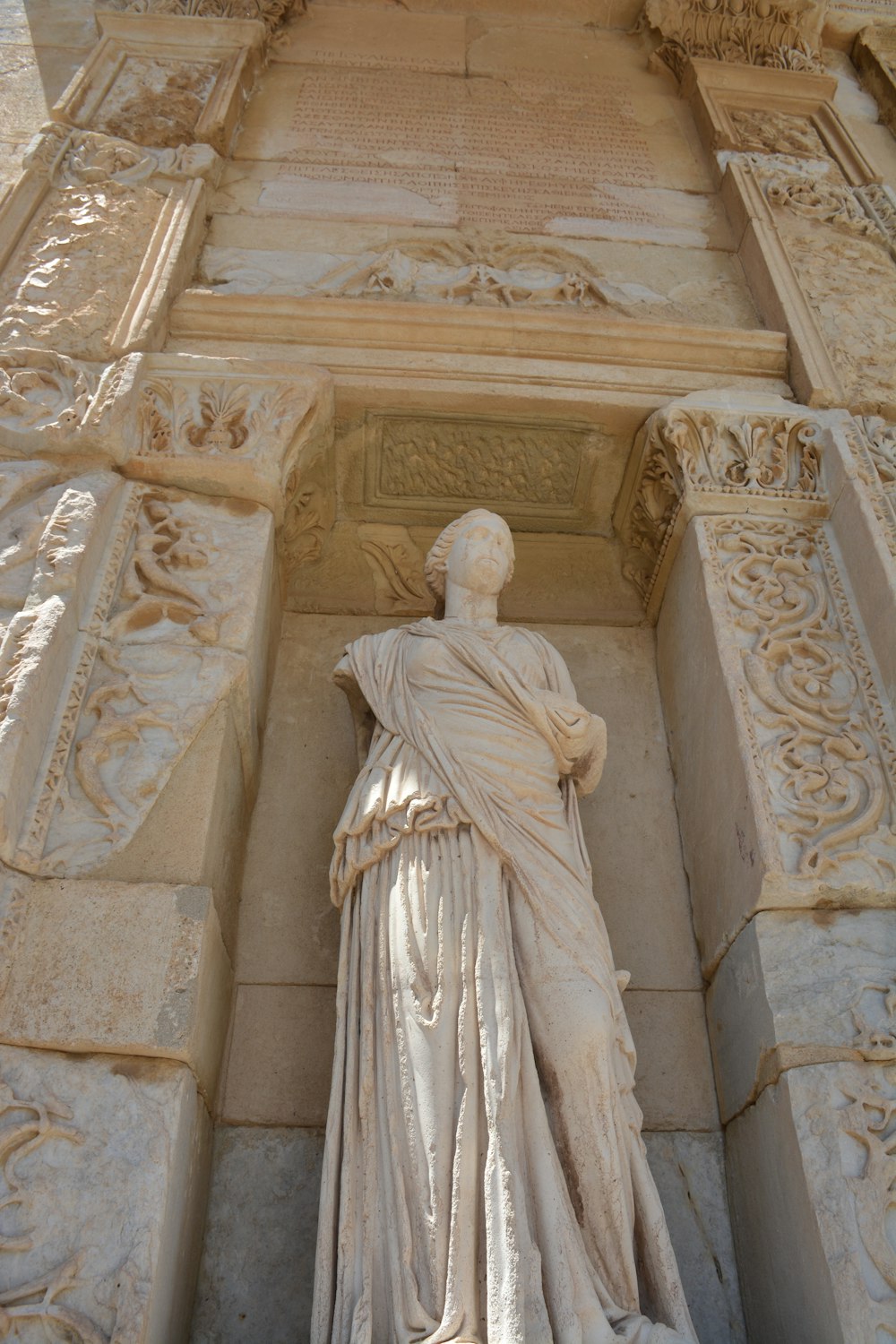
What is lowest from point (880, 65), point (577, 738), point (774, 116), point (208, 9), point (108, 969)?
point (108, 969)

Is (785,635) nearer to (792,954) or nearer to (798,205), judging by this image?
(792,954)

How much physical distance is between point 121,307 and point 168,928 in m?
2.77

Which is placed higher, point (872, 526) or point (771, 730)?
point (872, 526)

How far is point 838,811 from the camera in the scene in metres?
3.51

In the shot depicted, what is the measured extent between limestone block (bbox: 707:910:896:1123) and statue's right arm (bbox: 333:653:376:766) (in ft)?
4.63

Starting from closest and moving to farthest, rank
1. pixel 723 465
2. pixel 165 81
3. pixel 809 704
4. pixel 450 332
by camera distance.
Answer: pixel 809 704 < pixel 723 465 < pixel 450 332 < pixel 165 81

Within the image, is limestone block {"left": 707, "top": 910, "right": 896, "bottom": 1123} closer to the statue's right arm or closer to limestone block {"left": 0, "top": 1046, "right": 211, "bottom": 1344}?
the statue's right arm

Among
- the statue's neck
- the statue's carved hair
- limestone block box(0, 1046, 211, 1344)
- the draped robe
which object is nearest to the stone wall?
limestone block box(0, 1046, 211, 1344)

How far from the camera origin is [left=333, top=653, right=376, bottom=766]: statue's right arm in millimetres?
4020

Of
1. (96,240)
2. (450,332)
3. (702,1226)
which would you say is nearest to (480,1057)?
(702,1226)

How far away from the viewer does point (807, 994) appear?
10.4ft

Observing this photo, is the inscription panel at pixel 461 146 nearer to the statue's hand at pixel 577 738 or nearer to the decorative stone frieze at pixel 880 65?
the decorative stone frieze at pixel 880 65

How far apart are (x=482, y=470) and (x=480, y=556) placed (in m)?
0.90

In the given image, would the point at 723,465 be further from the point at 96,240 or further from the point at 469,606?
the point at 96,240
